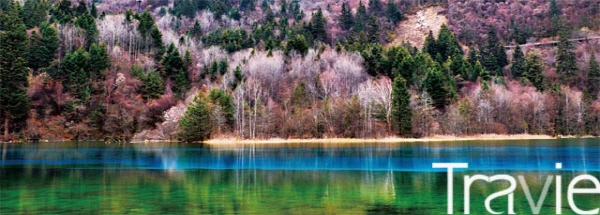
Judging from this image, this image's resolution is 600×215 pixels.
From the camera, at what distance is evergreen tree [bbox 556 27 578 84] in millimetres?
135750

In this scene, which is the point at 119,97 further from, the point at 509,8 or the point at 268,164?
the point at 509,8

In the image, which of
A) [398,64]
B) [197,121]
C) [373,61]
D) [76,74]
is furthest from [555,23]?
[76,74]

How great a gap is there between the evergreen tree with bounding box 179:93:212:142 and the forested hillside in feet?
0.61

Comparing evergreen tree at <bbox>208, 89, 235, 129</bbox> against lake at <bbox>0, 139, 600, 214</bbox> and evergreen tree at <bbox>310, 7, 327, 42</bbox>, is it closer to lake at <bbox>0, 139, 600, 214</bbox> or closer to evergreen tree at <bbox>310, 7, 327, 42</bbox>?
lake at <bbox>0, 139, 600, 214</bbox>

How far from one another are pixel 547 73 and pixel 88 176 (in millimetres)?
126093

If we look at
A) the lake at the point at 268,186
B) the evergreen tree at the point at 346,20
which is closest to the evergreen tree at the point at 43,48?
the lake at the point at 268,186

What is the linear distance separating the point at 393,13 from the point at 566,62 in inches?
2751

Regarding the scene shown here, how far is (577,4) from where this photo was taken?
622 feet

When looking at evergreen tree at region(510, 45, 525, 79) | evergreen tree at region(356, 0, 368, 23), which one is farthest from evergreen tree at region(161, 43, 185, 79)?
evergreen tree at region(356, 0, 368, 23)

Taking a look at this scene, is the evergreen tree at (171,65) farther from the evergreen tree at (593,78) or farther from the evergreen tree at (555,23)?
the evergreen tree at (555,23)

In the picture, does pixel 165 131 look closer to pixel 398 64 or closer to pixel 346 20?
pixel 398 64

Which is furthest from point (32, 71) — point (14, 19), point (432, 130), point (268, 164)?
point (268, 164)

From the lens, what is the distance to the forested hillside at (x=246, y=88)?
9400 centimetres

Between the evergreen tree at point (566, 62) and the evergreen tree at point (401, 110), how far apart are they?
199 ft
